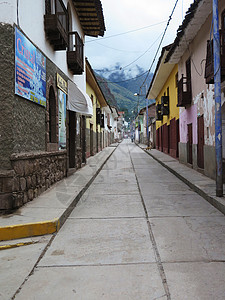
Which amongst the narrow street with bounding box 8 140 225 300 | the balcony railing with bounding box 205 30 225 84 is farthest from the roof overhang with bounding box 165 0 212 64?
the narrow street with bounding box 8 140 225 300

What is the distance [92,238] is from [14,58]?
3615 millimetres

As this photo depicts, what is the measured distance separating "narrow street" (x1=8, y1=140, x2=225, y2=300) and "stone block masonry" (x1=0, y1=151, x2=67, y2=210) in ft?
3.57

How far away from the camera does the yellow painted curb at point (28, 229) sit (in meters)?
Result: 4.11

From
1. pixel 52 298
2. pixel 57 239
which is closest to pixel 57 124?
pixel 57 239

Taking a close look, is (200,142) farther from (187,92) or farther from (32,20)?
(32,20)

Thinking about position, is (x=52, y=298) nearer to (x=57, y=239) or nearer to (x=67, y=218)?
(x=57, y=239)

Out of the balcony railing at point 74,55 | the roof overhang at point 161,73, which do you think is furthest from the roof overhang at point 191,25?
the balcony railing at point 74,55

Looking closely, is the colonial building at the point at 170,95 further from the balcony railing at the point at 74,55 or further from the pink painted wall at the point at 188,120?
the balcony railing at the point at 74,55

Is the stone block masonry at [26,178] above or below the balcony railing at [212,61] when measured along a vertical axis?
below

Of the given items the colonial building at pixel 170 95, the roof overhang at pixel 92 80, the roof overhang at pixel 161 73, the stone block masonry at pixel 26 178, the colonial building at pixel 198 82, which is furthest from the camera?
the colonial building at pixel 170 95

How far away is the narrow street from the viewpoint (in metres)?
2.61

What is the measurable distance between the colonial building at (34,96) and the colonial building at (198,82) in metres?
3.72

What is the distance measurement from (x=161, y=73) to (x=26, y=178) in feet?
45.8

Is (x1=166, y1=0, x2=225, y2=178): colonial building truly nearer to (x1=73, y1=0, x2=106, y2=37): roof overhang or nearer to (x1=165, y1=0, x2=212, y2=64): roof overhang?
(x1=165, y1=0, x2=212, y2=64): roof overhang
